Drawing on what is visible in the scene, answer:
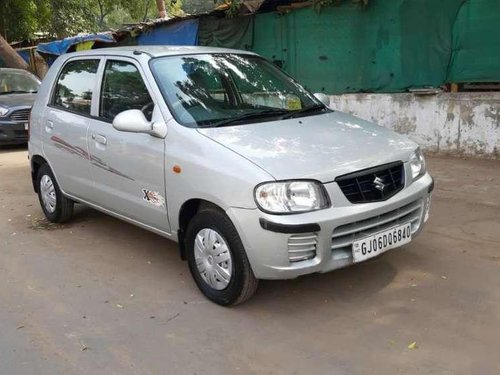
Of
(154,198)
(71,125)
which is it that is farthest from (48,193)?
(154,198)

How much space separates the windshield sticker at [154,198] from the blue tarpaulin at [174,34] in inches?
333

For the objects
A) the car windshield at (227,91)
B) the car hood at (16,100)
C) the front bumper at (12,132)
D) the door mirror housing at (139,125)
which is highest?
the car windshield at (227,91)

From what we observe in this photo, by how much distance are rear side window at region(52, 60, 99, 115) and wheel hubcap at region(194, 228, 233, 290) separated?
1.88 m

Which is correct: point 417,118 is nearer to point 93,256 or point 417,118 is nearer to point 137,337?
point 93,256

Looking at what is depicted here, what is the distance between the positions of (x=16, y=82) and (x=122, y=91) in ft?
29.4

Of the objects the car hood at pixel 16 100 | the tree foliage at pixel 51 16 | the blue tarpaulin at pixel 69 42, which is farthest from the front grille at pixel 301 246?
the tree foliage at pixel 51 16

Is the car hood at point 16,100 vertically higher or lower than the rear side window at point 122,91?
lower

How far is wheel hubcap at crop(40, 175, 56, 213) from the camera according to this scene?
5648 mm

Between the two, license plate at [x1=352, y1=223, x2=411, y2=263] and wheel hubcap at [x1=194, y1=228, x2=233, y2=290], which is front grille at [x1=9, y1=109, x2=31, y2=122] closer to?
wheel hubcap at [x1=194, y1=228, x2=233, y2=290]

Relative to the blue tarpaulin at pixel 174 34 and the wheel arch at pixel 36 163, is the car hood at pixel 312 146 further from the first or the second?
the blue tarpaulin at pixel 174 34

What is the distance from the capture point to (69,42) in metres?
15.8

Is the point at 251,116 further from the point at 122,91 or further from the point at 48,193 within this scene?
the point at 48,193

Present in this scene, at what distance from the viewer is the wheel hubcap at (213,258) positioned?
356 cm

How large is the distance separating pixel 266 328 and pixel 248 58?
2.52 metres
